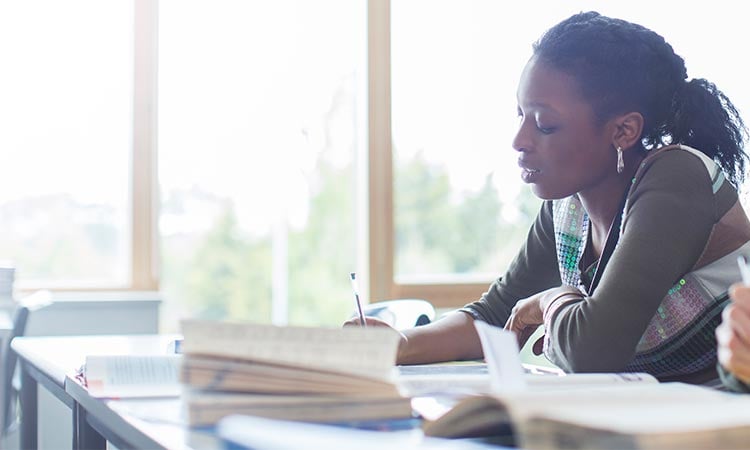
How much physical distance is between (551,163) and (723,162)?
305 mm

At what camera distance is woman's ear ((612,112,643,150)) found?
5.10ft

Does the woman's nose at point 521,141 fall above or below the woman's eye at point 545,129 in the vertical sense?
below

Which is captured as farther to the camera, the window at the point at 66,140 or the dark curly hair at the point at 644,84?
the window at the point at 66,140

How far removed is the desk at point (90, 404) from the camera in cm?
85

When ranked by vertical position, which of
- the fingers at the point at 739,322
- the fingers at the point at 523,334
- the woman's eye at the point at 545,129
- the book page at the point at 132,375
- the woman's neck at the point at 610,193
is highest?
the woman's eye at the point at 545,129

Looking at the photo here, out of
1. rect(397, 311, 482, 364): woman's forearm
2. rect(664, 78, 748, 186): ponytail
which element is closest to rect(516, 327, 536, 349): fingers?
Answer: rect(397, 311, 482, 364): woman's forearm

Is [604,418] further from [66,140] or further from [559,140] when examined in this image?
[66,140]

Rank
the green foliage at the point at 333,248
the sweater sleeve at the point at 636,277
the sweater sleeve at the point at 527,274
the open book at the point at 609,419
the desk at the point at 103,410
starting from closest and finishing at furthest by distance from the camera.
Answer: the open book at the point at 609,419
the desk at the point at 103,410
the sweater sleeve at the point at 636,277
the sweater sleeve at the point at 527,274
the green foliage at the point at 333,248

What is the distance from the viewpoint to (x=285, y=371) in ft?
2.63

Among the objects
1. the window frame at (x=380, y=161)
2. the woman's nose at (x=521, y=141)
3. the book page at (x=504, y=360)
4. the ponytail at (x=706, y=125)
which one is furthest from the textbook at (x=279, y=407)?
the window frame at (x=380, y=161)

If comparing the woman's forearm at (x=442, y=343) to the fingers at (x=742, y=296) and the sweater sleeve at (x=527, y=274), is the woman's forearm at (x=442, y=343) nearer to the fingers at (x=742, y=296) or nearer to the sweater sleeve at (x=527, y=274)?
the sweater sleeve at (x=527, y=274)

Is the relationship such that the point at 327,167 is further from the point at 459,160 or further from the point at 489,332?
the point at 489,332

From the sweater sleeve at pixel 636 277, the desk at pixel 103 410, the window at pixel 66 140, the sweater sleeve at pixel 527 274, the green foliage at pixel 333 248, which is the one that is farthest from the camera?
the green foliage at pixel 333 248

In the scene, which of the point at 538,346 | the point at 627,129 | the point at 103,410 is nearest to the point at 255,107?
the point at 627,129
